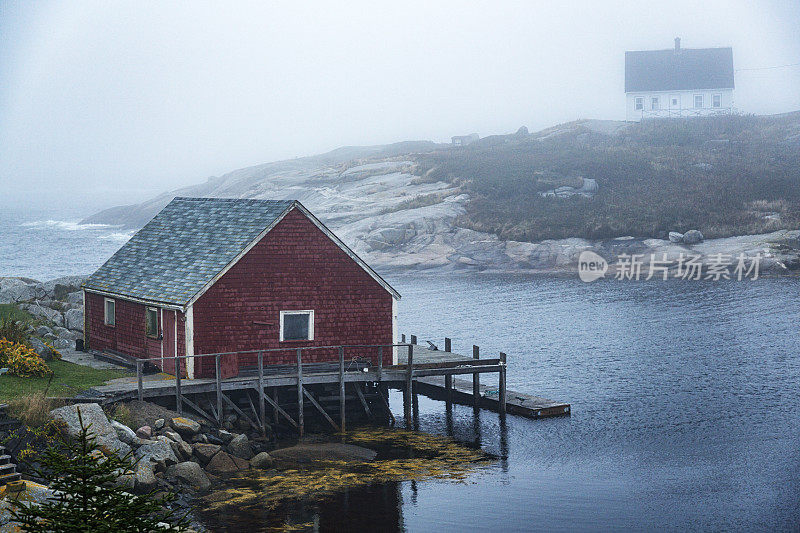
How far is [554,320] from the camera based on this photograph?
60.2 m

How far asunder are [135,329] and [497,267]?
54472 mm

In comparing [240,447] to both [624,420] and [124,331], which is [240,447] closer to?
[124,331]

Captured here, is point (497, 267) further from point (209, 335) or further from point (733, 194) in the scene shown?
point (209, 335)

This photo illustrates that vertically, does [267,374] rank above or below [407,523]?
above

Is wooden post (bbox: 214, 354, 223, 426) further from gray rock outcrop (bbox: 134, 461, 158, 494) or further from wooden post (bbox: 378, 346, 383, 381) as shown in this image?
gray rock outcrop (bbox: 134, 461, 158, 494)

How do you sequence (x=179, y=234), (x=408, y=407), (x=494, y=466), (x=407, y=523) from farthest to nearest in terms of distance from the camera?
(x=179, y=234), (x=408, y=407), (x=494, y=466), (x=407, y=523)

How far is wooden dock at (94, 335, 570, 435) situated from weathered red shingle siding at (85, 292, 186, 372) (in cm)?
87

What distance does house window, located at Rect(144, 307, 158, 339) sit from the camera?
32875mm

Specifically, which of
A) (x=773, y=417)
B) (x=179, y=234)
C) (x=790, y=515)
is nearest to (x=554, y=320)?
(x=773, y=417)

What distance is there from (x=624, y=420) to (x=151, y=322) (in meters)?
17.3

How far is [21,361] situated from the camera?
3014 cm

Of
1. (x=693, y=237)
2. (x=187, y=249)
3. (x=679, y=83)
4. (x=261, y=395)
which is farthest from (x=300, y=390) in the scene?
(x=679, y=83)

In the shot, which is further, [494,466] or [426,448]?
[426,448]

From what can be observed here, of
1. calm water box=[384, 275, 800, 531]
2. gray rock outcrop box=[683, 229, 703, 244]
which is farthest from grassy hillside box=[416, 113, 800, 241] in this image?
calm water box=[384, 275, 800, 531]
